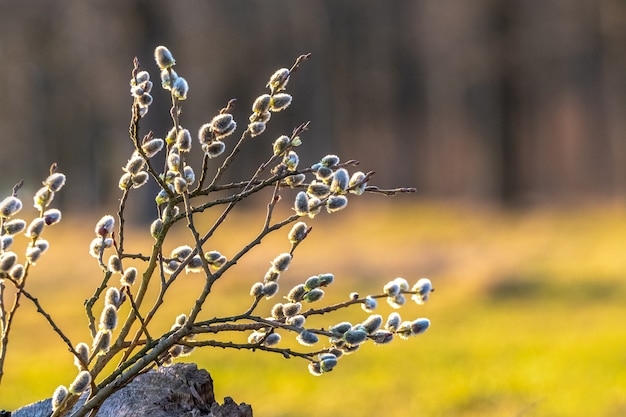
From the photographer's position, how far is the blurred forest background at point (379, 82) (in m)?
27.6

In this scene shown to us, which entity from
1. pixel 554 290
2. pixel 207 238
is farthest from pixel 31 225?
pixel 554 290

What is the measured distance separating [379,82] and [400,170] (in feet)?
17.5

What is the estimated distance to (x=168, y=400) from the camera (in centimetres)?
310

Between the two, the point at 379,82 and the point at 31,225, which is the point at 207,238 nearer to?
the point at 31,225

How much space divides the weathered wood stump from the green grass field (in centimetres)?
257

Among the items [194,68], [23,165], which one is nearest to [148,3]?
[194,68]

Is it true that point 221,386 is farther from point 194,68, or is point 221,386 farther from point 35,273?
point 194,68

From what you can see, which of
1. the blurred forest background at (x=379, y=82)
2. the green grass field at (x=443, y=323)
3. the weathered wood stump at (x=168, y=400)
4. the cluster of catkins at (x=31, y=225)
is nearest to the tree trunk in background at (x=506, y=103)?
the blurred forest background at (x=379, y=82)

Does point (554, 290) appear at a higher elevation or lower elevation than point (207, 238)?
lower

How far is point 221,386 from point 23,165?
43.3 metres

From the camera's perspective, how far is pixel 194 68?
1254 inches

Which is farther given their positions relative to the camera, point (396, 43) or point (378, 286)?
point (396, 43)

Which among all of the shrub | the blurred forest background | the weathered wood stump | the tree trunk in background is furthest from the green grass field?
the blurred forest background

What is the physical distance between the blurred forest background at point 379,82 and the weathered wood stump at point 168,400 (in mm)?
19076
